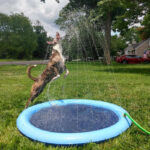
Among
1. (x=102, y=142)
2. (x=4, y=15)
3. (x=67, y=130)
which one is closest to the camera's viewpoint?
(x=102, y=142)

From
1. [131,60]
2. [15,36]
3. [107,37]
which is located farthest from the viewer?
[15,36]

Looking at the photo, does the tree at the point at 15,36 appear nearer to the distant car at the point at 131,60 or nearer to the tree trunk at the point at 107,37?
the tree trunk at the point at 107,37

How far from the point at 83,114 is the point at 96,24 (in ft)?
66.8

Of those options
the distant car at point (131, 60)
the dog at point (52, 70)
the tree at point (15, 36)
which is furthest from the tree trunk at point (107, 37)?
the tree at point (15, 36)

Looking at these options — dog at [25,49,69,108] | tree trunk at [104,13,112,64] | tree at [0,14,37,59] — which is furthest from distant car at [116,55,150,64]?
tree at [0,14,37,59]

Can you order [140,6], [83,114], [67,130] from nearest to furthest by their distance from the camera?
[67,130] < [83,114] < [140,6]

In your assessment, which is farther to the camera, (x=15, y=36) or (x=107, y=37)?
(x=15, y=36)

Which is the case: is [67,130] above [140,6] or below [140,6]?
below

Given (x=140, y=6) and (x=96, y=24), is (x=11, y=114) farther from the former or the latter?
(x=96, y=24)

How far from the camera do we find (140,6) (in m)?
→ 12.3

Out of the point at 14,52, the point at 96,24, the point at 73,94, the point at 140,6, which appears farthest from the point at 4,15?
the point at 73,94

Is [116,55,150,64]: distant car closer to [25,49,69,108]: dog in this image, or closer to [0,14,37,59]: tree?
[25,49,69,108]: dog

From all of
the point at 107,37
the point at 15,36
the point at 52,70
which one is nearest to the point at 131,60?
the point at 107,37

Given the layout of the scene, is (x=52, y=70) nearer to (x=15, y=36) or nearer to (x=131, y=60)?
(x=131, y=60)
